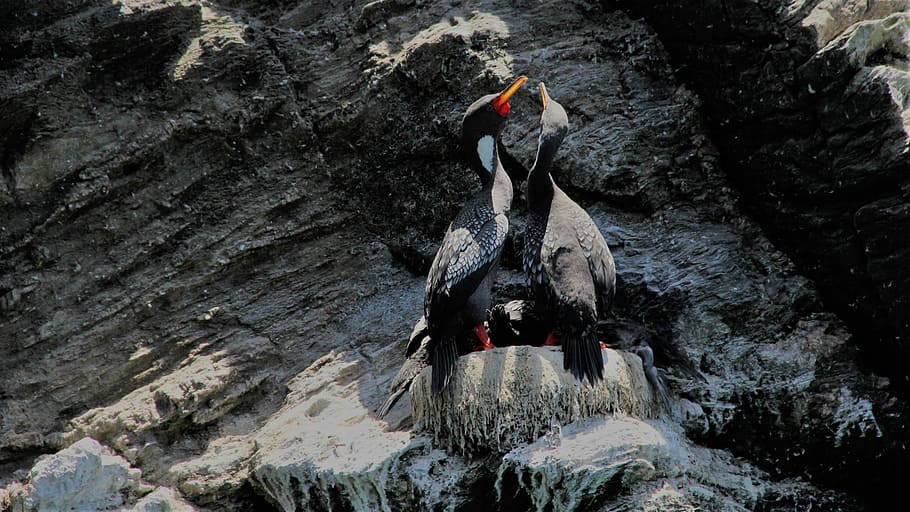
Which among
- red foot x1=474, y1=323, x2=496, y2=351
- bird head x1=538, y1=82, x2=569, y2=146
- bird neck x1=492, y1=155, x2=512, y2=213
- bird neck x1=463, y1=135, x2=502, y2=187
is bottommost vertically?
red foot x1=474, y1=323, x2=496, y2=351

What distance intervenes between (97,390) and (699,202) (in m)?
Answer: 4.70

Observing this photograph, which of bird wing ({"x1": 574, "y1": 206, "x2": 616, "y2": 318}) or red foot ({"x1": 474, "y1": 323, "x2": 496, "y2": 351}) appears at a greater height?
bird wing ({"x1": 574, "y1": 206, "x2": 616, "y2": 318})

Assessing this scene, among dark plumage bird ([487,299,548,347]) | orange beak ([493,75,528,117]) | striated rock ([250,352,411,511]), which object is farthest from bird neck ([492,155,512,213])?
striated rock ([250,352,411,511])

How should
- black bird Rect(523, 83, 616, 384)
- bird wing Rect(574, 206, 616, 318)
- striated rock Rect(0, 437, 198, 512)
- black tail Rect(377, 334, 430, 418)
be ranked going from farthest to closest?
black tail Rect(377, 334, 430, 418) < bird wing Rect(574, 206, 616, 318) < striated rock Rect(0, 437, 198, 512) < black bird Rect(523, 83, 616, 384)

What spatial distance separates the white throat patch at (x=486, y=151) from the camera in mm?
7340

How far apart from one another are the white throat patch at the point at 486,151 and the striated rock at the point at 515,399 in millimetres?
1647

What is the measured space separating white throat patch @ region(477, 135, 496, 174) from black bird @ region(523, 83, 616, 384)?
0.39 metres

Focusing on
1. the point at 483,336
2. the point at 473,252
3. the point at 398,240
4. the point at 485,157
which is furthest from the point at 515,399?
the point at 398,240

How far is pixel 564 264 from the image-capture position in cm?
662

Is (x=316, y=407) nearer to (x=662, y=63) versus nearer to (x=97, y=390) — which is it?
(x=97, y=390)

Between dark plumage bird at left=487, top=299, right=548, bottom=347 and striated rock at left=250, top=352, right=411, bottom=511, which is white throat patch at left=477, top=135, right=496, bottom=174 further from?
striated rock at left=250, top=352, right=411, bottom=511

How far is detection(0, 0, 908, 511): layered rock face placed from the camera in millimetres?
6367

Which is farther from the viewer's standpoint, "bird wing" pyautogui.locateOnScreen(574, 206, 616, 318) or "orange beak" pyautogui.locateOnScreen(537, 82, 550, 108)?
"orange beak" pyautogui.locateOnScreen(537, 82, 550, 108)

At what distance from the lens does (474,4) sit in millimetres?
8539
